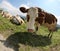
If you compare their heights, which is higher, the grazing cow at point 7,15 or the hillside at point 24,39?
the grazing cow at point 7,15

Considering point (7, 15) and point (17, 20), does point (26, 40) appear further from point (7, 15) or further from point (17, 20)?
point (7, 15)

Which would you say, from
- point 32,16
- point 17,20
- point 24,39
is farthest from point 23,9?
point 24,39

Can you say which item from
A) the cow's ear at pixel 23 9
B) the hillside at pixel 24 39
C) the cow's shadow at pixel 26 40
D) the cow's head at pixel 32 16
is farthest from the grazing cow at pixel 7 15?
the cow's head at pixel 32 16

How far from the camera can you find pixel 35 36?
10.3 m

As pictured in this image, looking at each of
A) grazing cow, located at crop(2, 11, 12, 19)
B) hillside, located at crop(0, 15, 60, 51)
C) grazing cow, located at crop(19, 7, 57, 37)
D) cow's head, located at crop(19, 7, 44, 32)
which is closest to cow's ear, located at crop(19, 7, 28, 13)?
grazing cow, located at crop(19, 7, 57, 37)

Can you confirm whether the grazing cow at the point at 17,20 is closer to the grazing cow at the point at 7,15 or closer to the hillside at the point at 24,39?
the hillside at the point at 24,39

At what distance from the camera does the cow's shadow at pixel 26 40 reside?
30.8ft

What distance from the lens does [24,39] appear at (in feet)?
31.9

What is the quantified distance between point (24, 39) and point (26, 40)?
99mm

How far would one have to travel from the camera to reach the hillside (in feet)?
30.6

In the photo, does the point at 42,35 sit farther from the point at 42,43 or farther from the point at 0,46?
the point at 0,46

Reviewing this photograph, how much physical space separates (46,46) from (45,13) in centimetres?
147

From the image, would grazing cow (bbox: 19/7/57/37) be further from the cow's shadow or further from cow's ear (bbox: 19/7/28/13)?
the cow's shadow

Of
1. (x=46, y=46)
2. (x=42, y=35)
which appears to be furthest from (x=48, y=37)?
(x=46, y=46)
